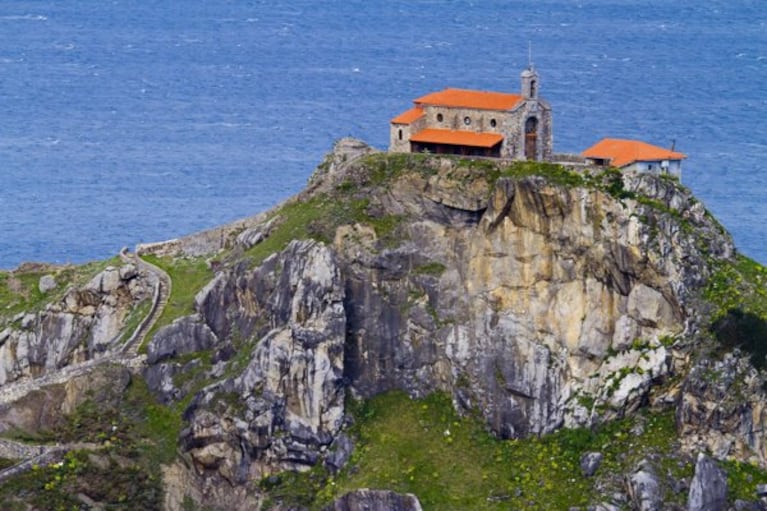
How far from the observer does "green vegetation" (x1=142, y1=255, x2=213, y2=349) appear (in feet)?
420

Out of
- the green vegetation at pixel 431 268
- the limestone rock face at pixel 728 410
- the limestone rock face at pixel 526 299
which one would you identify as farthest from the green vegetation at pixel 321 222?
the limestone rock face at pixel 728 410

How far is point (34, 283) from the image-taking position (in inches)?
5389

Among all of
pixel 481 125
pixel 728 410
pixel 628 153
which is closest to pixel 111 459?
pixel 481 125

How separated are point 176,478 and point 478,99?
2679 centimetres

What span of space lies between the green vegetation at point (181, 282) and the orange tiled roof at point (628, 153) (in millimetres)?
23241

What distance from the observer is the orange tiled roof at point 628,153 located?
12125 cm

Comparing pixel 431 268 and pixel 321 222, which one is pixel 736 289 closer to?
pixel 431 268

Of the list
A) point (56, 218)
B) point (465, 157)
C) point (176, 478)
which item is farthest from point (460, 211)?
point (56, 218)

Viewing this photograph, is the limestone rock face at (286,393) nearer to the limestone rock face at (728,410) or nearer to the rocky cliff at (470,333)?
the rocky cliff at (470,333)

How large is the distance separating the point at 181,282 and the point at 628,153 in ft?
89.3

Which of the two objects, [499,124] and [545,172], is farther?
[499,124]

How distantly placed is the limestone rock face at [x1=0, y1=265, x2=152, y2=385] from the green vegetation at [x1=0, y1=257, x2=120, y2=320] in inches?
45.2

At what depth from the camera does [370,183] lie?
125 meters

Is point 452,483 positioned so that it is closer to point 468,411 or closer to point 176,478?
point 468,411
